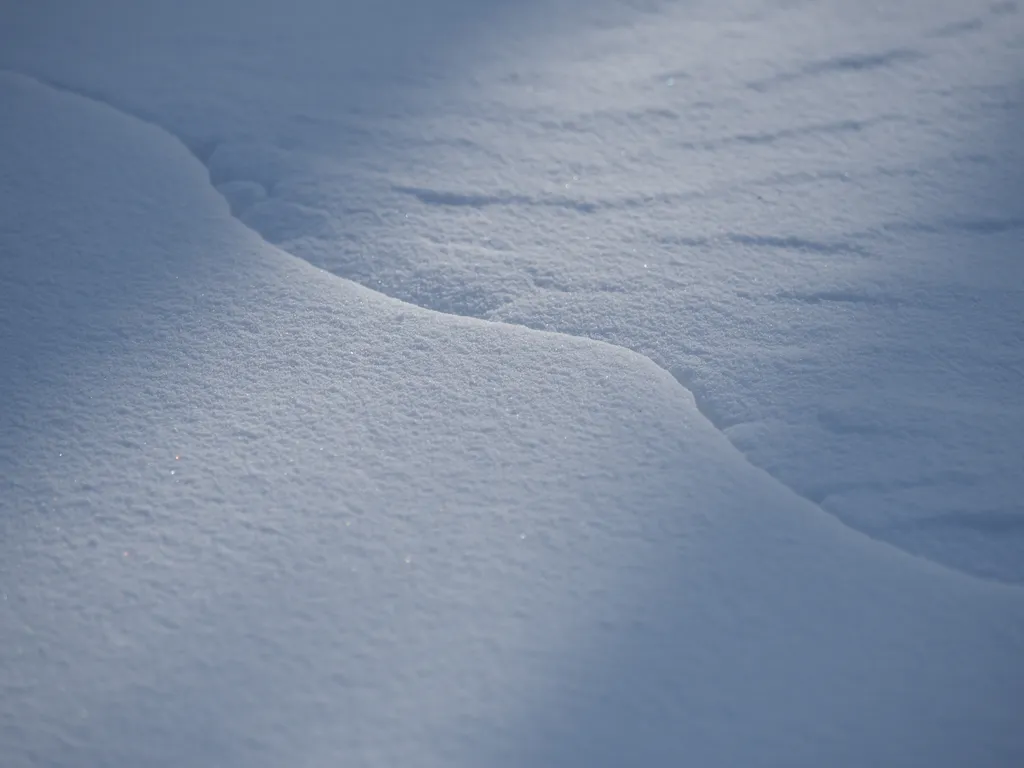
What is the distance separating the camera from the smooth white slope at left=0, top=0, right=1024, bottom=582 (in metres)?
0.91

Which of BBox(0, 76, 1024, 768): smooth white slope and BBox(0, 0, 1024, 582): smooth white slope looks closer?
BBox(0, 76, 1024, 768): smooth white slope

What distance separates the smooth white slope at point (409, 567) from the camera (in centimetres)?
67

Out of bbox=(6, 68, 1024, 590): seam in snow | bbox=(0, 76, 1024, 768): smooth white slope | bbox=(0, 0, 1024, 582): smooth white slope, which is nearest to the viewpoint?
bbox=(0, 76, 1024, 768): smooth white slope

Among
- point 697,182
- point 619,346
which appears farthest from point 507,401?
point 697,182

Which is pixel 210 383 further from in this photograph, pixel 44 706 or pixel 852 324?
pixel 852 324

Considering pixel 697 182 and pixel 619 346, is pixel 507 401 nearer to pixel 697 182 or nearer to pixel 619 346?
pixel 619 346

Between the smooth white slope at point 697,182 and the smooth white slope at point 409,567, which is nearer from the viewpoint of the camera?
the smooth white slope at point 409,567

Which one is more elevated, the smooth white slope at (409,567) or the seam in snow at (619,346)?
the seam in snow at (619,346)

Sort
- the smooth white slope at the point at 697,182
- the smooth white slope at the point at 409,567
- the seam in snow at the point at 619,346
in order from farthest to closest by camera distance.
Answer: the smooth white slope at the point at 697,182
the seam in snow at the point at 619,346
the smooth white slope at the point at 409,567

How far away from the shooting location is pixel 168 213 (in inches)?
43.8

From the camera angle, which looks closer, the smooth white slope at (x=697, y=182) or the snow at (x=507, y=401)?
the snow at (x=507, y=401)

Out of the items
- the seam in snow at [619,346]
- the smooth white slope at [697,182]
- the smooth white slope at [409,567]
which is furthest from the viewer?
the smooth white slope at [697,182]

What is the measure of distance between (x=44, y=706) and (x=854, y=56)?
1345 mm

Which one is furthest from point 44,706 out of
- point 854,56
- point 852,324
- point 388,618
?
point 854,56
